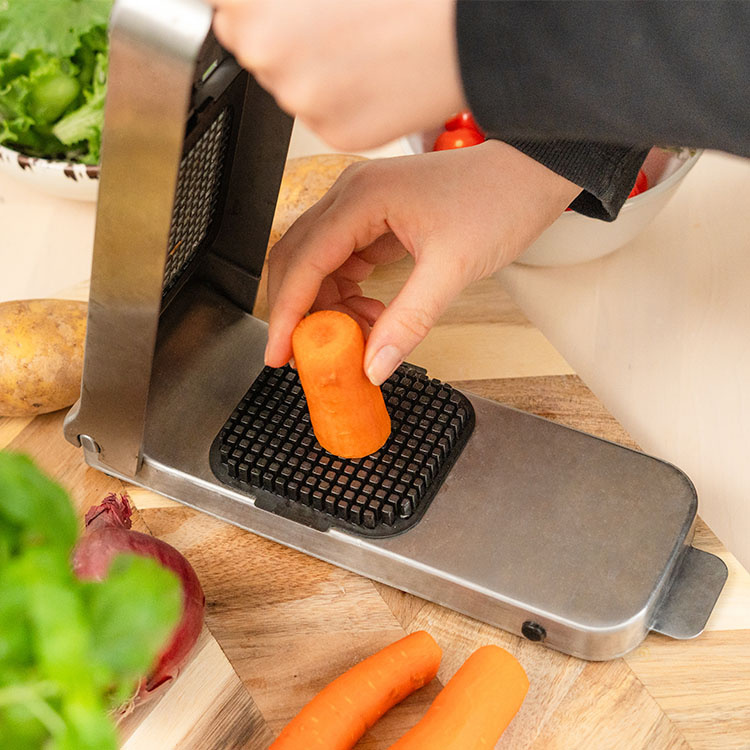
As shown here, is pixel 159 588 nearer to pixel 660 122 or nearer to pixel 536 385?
pixel 660 122

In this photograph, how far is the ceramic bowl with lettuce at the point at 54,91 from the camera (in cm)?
133

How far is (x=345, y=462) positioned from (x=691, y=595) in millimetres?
372

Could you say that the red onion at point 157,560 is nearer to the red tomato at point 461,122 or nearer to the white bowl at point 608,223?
the white bowl at point 608,223

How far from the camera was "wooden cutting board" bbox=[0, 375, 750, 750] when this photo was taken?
867 mm

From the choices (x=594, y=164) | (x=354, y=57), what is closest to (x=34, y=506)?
(x=354, y=57)

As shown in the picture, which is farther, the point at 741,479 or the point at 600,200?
the point at 741,479

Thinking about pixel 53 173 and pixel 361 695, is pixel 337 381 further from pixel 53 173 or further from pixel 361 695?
pixel 53 173

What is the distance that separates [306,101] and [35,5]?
102 cm

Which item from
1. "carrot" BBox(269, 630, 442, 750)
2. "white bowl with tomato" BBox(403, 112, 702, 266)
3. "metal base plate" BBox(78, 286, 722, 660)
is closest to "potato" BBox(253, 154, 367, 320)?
"white bowl with tomato" BBox(403, 112, 702, 266)

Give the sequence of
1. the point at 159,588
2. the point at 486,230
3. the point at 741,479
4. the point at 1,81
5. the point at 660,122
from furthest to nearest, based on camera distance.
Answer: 1. the point at 1,81
2. the point at 741,479
3. the point at 486,230
4. the point at 660,122
5. the point at 159,588

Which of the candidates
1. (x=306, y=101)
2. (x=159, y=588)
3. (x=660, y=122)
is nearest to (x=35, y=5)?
(x=306, y=101)

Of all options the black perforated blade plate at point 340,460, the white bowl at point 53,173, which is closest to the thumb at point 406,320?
the black perforated blade plate at point 340,460

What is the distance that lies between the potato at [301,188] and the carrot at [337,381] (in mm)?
373

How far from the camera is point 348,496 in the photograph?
950 millimetres
